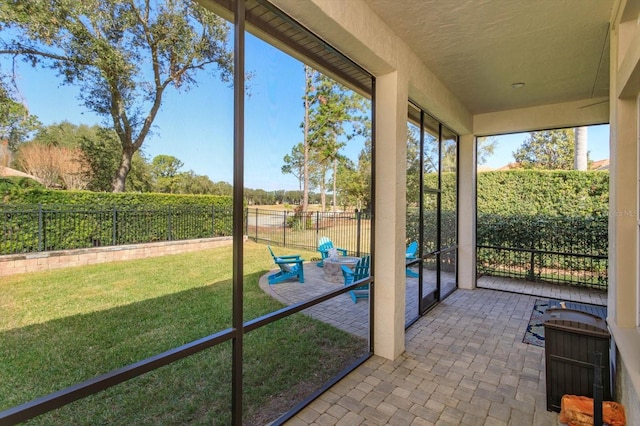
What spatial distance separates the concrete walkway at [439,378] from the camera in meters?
2.24

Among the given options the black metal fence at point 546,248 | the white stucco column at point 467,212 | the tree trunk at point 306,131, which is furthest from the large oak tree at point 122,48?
the black metal fence at point 546,248

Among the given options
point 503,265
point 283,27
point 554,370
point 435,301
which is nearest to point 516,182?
point 503,265

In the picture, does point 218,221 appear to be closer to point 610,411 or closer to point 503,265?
point 610,411

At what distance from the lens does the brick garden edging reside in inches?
50.9

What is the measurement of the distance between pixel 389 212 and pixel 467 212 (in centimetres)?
315

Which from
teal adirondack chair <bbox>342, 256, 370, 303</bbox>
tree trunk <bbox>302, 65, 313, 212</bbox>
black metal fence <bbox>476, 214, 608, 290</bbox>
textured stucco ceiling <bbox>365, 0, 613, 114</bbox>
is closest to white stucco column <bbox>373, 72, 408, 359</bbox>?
teal adirondack chair <bbox>342, 256, 370, 303</bbox>

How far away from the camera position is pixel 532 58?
325cm

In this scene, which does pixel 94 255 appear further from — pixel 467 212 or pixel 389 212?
pixel 467 212

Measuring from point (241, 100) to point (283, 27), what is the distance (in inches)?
32.1

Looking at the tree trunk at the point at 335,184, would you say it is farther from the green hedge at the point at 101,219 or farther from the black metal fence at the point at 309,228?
the green hedge at the point at 101,219

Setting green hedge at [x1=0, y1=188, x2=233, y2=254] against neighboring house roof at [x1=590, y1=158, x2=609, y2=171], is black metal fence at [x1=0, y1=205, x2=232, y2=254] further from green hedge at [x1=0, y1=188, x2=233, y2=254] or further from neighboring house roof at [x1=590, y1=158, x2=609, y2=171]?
neighboring house roof at [x1=590, y1=158, x2=609, y2=171]

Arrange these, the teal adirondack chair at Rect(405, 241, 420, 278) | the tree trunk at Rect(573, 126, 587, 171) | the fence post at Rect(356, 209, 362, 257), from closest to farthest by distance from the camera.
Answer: the fence post at Rect(356, 209, 362, 257) < the teal adirondack chair at Rect(405, 241, 420, 278) < the tree trunk at Rect(573, 126, 587, 171)

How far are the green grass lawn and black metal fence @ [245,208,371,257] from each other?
0.15 metres

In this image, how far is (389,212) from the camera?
9.86ft
